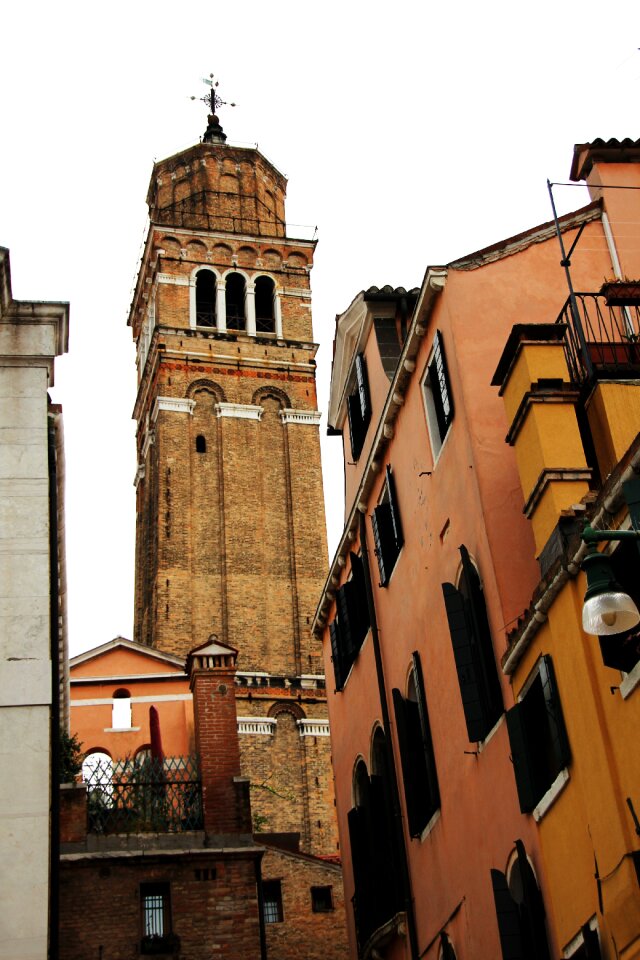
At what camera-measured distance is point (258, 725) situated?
137 feet

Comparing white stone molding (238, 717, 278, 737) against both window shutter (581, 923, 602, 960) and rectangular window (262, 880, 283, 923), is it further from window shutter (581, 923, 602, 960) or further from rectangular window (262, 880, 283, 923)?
window shutter (581, 923, 602, 960)

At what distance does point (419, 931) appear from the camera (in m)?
16.0

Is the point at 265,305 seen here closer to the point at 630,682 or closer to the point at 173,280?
the point at 173,280

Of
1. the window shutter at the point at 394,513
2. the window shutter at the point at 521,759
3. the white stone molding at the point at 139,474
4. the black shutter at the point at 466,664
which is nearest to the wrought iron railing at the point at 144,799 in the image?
the window shutter at the point at 394,513

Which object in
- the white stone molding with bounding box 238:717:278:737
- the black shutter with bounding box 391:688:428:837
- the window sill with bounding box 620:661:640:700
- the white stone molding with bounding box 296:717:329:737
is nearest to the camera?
the window sill with bounding box 620:661:640:700

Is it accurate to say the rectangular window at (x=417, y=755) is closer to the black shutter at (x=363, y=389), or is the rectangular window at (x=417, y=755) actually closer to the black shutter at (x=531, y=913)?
the black shutter at (x=531, y=913)

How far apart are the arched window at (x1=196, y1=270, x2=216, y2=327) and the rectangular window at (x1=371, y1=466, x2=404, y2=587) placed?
1403 inches

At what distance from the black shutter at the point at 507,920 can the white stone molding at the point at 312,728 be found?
29487mm

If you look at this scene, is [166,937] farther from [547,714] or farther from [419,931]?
[547,714]

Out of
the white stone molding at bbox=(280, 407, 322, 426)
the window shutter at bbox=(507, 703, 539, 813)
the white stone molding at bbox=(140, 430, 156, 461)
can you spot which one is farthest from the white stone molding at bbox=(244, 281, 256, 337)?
the window shutter at bbox=(507, 703, 539, 813)

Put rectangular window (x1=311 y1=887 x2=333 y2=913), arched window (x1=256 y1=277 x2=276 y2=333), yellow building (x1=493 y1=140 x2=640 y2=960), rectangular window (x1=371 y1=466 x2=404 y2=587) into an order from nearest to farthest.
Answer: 1. yellow building (x1=493 y1=140 x2=640 y2=960)
2. rectangular window (x1=371 y1=466 x2=404 y2=587)
3. rectangular window (x1=311 y1=887 x2=333 y2=913)
4. arched window (x1=256 y1=277 x2=276 y2=333)

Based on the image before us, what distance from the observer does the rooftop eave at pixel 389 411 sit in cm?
1557

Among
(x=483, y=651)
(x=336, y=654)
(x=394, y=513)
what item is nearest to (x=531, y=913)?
(x=483, y=651)

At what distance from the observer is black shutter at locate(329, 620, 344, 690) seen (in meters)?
20.1
